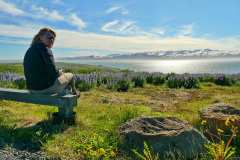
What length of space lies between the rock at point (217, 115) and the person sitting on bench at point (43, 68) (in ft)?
10.4

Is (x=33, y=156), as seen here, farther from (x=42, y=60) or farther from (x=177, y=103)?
(x=177, y=103)

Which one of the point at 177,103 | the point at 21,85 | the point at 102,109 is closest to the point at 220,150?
the point at 102,109

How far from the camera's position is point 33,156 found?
6.05 meters

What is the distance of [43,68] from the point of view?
8055 mm

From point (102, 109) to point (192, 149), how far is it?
448cm

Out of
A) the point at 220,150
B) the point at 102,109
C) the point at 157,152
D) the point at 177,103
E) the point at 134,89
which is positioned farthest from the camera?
the point at 134,89

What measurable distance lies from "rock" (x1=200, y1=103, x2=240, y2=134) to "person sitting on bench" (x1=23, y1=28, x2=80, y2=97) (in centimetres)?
317

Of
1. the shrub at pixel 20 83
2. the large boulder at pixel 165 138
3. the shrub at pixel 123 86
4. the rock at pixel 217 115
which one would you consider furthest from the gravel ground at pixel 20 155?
the shrub at pixel 123 86

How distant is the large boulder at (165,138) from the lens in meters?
6.05

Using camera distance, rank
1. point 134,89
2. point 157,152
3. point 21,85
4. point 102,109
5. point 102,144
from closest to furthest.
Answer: point 157,152 < point 102,144 < point 102,109 < point 21,85 < point 134,89

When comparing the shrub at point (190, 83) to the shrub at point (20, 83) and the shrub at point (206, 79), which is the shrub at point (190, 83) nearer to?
the shrub at point (206, 79)

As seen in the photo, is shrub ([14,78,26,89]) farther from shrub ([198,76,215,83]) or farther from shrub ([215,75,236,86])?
shrub ([215,75,236,86])

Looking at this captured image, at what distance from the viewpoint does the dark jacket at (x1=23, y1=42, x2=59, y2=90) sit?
790 centimetres

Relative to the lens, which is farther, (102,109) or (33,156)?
(102,109)
